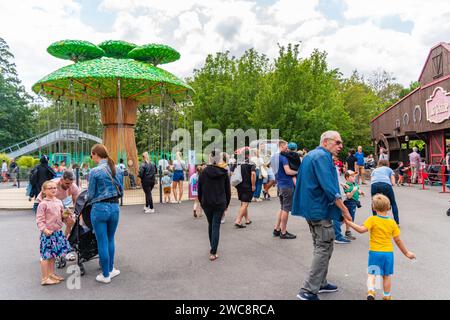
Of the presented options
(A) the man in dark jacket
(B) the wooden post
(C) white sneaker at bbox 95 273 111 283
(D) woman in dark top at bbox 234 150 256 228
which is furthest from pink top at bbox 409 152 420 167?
(C) white sneaker at bbox 95 273 111 283

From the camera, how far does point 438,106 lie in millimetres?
17922

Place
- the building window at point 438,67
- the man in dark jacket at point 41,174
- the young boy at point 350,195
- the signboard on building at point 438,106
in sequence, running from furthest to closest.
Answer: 1. the building window at point 438,67
2. the signboard on building at point 438,106
3. the man in dark jacket at point 41,174
4. the young boy at point 350,195

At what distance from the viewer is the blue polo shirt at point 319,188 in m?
3.67

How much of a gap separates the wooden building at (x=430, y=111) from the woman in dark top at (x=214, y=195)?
16.1 meters

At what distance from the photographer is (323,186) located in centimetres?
366

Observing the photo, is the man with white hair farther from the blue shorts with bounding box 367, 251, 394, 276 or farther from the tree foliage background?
the blue shorts with bounding box 367, 251, 394, 276

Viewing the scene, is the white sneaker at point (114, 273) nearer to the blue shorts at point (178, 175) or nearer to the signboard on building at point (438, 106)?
the blue shorts at point (178, 175)

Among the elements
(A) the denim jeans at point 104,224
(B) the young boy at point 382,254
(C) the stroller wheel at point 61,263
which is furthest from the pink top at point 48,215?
(B) the young boy at point 382,254

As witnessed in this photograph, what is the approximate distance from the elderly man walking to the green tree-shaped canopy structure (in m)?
11.2

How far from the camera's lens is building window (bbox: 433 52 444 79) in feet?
58.7

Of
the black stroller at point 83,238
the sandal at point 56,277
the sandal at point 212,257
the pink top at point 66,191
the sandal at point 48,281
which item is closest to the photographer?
the sandal at point 48,281
